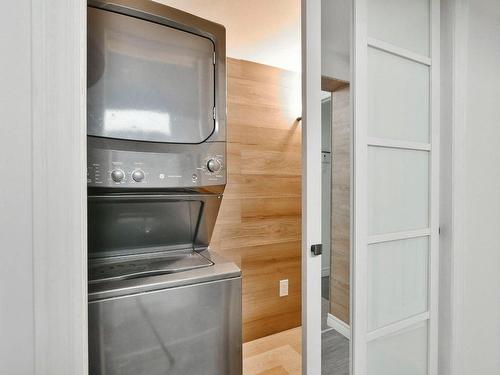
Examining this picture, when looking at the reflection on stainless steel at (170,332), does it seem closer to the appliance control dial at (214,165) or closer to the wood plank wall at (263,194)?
the appliance control dial at (214,165)

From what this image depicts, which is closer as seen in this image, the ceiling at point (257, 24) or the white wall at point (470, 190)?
the white wall at point (470, 190)

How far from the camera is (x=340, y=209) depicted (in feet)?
3.78

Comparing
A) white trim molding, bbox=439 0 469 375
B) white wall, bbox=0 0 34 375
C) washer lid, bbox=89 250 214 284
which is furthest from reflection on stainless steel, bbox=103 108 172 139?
white trim molding, bbox=439 0 469 375

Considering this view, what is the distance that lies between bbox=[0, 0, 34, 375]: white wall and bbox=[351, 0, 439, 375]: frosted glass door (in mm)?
1027

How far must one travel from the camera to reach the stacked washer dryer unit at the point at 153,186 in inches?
36.4

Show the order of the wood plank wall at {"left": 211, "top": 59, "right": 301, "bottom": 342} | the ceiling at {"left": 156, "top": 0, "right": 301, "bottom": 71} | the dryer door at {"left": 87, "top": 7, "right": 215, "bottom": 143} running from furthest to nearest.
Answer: the wood plank wall at {"left": 211, "top": 59, "right": 301, "bottom": 342} → the ceiling at {"left": 156, "top": 0, "right": 301, "bottom": 71} → the dryer door at {"left": 87, "top": 7, "right": 215, "bottom": 143}

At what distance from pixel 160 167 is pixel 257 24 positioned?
1.14 metres

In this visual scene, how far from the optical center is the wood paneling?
113 cm

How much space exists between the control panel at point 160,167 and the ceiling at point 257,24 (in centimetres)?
88

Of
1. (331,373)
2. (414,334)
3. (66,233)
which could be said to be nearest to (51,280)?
(66,233)

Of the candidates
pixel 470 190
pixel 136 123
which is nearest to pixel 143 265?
pixel 136 123

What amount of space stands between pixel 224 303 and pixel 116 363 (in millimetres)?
395

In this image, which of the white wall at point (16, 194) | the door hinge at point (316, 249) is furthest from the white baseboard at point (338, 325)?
the white wall at point (16, 194)

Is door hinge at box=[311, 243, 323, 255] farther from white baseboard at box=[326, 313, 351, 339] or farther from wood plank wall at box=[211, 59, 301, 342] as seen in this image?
wood plank wall at box=[211, 59, 301, 342]
